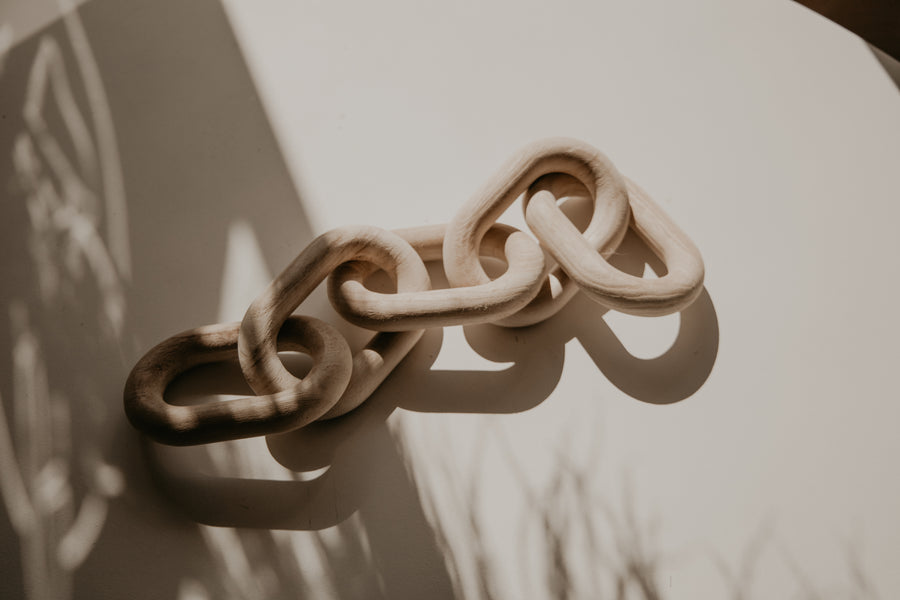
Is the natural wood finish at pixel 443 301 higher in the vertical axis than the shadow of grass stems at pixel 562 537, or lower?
higher

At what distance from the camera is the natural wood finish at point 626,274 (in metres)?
0.97

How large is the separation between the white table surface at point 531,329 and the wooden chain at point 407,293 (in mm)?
83

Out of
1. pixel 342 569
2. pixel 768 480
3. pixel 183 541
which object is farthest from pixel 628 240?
pixel 183 541

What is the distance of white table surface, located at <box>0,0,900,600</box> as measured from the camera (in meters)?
0.96

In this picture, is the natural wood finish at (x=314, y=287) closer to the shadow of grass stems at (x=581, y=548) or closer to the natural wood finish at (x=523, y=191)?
the natural wood finish at (x=523, y=191)

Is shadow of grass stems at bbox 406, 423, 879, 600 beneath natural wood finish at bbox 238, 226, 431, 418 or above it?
beneath

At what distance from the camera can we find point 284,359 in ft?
3.41

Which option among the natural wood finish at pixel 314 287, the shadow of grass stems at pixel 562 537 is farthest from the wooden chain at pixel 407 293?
the shadow of grass stems at pixel 562 537

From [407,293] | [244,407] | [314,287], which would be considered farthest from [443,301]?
[244,407]

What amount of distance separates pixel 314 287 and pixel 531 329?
395 millimetres

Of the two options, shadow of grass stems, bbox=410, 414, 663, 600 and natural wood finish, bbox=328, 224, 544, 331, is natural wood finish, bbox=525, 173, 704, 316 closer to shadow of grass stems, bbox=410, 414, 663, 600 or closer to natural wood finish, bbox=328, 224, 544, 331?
natural wood finish, bbox=328, 224, 544, 331

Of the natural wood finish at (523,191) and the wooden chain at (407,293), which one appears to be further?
the natural wood finish at (523,191)

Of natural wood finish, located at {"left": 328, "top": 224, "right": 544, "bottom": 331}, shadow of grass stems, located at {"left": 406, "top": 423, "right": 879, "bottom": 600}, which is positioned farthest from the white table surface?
natural wood finish, located at {"left": 328, "top": 224, "right": 544, "bottom": 331}

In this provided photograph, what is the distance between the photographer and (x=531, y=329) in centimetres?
109
